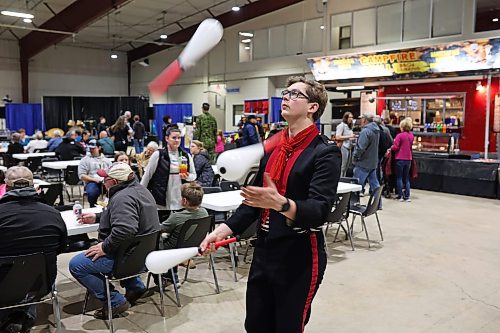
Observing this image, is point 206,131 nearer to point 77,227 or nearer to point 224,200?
point 224,200

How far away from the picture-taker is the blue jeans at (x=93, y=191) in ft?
20.2

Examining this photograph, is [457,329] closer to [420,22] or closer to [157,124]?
[420,22]

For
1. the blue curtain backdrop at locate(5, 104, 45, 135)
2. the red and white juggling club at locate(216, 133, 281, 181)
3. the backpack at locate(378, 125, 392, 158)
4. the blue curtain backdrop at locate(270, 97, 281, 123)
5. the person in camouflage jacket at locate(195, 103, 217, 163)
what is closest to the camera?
the red and white juggling club at locate(216, 133, 281, 181)

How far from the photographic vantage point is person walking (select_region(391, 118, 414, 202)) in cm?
804

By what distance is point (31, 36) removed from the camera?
724 inches

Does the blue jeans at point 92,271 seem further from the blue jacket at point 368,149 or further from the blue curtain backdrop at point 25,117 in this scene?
the blue curtain backdrop at point 25,117

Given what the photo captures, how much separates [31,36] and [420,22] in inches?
586

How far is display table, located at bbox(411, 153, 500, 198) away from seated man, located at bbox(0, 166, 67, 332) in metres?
8.05

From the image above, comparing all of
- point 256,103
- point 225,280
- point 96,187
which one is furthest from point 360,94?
point 225,280

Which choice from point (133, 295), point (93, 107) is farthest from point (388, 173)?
point (93, 107)

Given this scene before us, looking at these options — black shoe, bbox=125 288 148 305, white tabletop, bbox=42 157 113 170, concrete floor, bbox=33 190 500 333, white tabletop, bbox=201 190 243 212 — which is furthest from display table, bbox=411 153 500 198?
black shoe, bbox=125 288 148 305

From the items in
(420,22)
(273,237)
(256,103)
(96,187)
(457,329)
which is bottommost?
(457,329)

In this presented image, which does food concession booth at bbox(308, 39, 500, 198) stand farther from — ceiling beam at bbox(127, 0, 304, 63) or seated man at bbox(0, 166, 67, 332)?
seated man at bbox(0, 166, 67, 332)

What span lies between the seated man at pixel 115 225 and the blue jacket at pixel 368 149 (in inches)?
176
